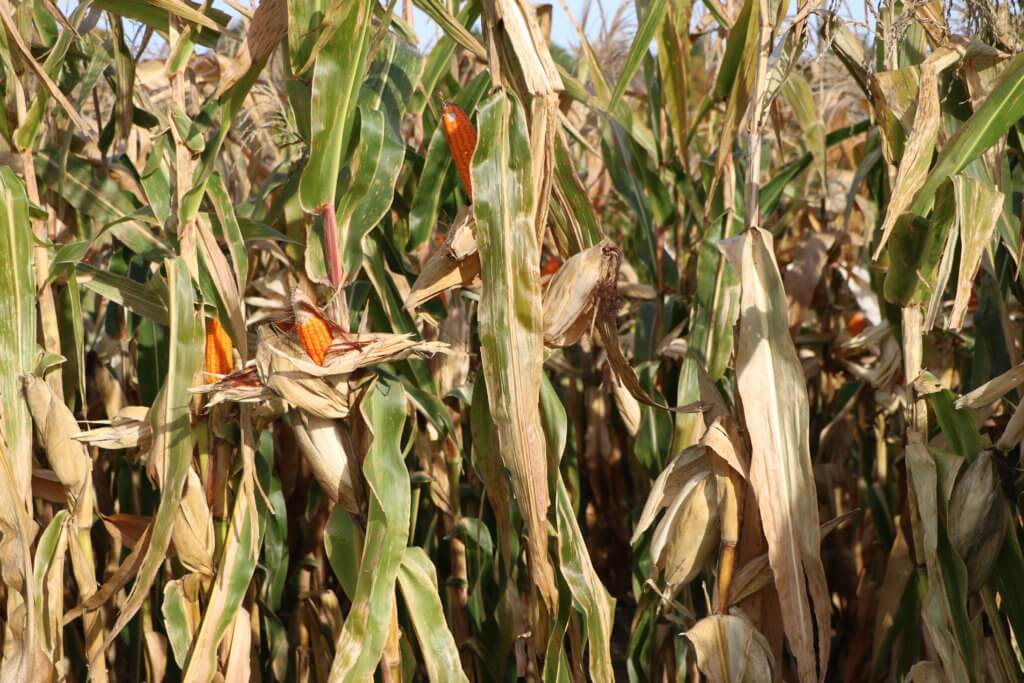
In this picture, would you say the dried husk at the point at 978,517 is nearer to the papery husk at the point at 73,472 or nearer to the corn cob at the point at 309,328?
the corn cob at the point at 309,328

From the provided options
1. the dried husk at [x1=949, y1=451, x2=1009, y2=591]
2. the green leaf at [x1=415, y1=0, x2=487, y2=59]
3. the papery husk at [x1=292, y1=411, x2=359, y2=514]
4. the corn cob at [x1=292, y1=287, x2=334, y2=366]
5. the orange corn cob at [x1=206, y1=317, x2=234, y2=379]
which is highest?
the green leaf at [x1=415, y1=0, x2=487, y2=59]

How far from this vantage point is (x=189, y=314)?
1950 mm

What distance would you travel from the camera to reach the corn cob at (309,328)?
1.75 metres

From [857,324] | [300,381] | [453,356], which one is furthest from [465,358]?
[857,324]

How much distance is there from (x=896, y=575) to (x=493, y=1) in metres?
1.60

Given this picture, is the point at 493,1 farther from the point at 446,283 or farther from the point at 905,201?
the point at 905,201

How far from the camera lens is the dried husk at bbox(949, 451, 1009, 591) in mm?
1863

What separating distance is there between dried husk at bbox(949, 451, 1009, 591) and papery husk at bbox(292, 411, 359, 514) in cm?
106

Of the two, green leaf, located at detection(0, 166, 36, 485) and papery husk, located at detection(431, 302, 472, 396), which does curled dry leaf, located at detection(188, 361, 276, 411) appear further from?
papery husk, located at detection(431, 302, 472, 396)

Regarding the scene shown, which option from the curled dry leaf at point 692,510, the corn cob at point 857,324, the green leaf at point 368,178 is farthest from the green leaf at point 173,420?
the corn cob at point 857,324

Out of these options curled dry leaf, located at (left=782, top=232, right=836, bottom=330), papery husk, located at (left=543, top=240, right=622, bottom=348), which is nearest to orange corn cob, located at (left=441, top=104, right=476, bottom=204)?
papery husk, located at (left=543, top=240, right=622, bottom=348)

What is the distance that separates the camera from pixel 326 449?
6.15 feet

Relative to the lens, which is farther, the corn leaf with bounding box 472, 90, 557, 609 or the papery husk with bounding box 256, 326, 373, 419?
the papery husk with bounding box 256, 326, 373, 419

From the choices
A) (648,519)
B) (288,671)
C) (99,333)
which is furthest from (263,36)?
(288,671)
